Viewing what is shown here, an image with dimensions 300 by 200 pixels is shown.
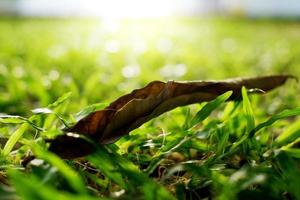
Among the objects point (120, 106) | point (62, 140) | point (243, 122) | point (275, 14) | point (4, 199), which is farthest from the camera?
point (275, 14)

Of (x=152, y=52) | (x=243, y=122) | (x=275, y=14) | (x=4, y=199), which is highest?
(x=4, y=199)

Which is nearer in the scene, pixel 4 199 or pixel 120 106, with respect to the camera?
pixel 4 199

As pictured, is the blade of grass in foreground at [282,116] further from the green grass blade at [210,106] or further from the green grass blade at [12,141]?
the green grass blade at [12,141]

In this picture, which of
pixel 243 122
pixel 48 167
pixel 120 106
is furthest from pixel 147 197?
pixel 243 122

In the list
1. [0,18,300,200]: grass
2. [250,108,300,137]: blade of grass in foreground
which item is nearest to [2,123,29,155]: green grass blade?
[0,18,300,200]: grass

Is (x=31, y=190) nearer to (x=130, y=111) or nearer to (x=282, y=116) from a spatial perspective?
(x=130, y=111)

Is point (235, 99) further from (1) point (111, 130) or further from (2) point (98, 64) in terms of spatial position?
(2) point (98, 64)

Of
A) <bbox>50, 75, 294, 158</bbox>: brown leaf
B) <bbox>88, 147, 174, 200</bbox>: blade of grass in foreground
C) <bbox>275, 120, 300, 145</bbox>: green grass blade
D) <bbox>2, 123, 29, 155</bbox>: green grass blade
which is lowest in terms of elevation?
<bbox>275, 120, 300, 145</bbox>: green grass blade

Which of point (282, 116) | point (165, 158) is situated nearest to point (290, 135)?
point (282, 116)

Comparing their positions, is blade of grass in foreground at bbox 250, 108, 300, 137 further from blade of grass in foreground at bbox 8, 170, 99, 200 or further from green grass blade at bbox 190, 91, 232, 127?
blade of grass in foreground at bbox 8, 170, 99, 200
